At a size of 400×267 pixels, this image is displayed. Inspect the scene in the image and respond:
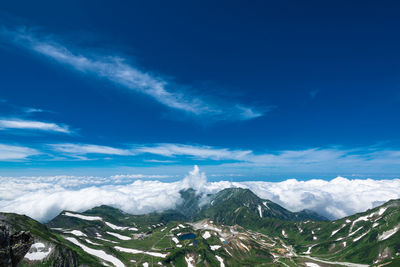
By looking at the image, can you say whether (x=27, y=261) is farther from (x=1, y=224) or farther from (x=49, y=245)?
(x=1, y=224)

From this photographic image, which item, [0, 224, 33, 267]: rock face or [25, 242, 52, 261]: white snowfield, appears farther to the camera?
[25, 242, 52, 261]: white snowfield

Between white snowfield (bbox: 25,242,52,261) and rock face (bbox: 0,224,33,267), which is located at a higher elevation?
rock face (bbox: 0,224,33,267)

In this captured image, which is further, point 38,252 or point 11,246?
point 38,252

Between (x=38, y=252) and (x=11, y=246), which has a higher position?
(x=11, y=246)

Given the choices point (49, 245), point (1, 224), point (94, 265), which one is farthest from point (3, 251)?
point (94, 265)
